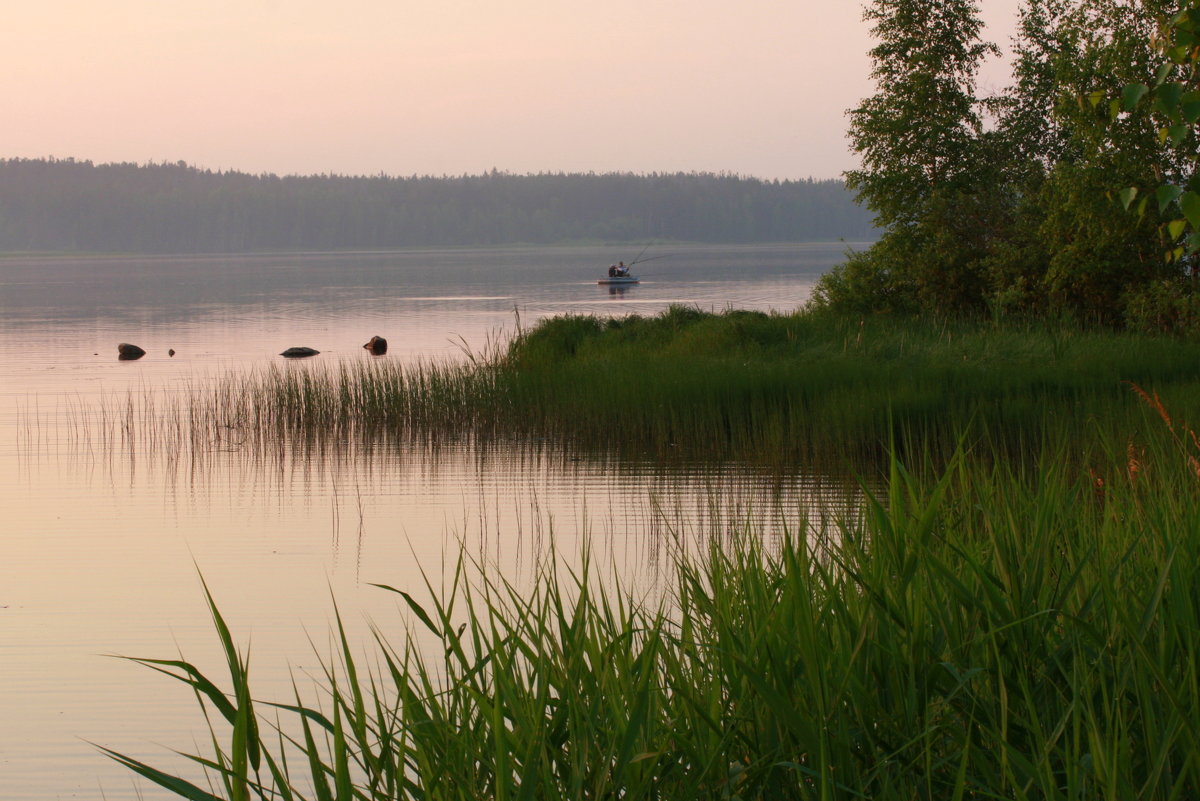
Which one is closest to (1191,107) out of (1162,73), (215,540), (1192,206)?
(1162,73)

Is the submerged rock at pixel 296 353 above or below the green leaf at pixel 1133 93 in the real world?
below

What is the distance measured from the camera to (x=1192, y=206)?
3816 millimetres

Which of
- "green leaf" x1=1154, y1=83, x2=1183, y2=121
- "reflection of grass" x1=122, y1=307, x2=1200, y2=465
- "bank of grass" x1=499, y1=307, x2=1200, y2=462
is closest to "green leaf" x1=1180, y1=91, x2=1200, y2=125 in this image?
"green leaf" x1=1154, y1=83, x2=1183, y2=121

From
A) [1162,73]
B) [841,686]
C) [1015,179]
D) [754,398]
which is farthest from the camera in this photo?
[1015,179]

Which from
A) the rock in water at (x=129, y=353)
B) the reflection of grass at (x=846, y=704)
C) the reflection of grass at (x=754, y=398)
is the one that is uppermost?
the reflection of grass at (x=846, y=704)

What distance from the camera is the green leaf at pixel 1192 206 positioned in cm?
377

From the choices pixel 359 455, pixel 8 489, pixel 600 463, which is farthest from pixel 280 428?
pixel 600 463

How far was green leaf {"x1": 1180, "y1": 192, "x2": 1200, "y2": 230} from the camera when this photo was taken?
377cm

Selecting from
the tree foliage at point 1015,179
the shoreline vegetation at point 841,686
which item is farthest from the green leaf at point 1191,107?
the tree foliage at point 1015,179

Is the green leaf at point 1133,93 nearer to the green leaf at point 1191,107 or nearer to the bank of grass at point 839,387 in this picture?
the green leaf at point 1191,107

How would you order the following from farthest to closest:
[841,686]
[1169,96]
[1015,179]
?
[1015,179] → [1169,96] → [841,686]

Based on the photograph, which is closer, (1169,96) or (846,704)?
(846,704)

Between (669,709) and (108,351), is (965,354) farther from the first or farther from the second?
(108,351)

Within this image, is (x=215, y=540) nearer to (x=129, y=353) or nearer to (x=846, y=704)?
(x=846, y=704)
